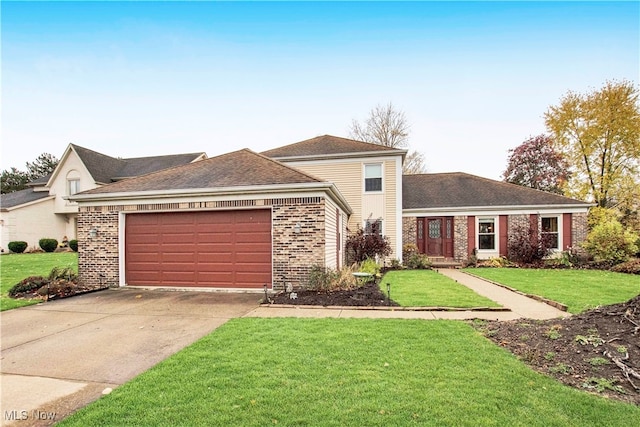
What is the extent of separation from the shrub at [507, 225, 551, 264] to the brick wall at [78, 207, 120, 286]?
17.0 m

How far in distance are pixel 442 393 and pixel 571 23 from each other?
11.9 meters

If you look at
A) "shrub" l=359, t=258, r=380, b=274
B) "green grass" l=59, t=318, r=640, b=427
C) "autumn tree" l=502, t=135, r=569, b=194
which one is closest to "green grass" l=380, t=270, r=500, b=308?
"shrub" l=359, t=258, r=380, b=274

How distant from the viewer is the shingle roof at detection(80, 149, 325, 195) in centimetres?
894

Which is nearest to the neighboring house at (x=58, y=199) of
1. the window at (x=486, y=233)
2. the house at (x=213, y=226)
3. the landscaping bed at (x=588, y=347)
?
the house at (x=213, y=226)

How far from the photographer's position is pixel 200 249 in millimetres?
9156

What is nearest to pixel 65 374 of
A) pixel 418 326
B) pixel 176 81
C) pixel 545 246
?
pixel 418 326

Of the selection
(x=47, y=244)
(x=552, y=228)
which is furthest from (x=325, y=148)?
(x=47, y=244)

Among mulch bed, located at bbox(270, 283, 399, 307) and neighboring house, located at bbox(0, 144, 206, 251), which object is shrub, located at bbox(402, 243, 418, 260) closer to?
mulch bed, located at bbox(270, 283, 399, 307)

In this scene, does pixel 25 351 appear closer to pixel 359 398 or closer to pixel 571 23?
pixel 359 398

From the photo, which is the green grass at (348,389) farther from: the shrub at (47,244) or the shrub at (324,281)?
the shrub at (47,244)

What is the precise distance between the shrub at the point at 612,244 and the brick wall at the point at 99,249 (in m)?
19.9

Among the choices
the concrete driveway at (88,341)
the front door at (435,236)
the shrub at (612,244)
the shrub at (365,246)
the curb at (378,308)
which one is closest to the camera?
the concrete driveway at (88,341)

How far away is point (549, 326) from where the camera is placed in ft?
16.2

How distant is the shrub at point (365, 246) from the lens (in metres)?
13.1
